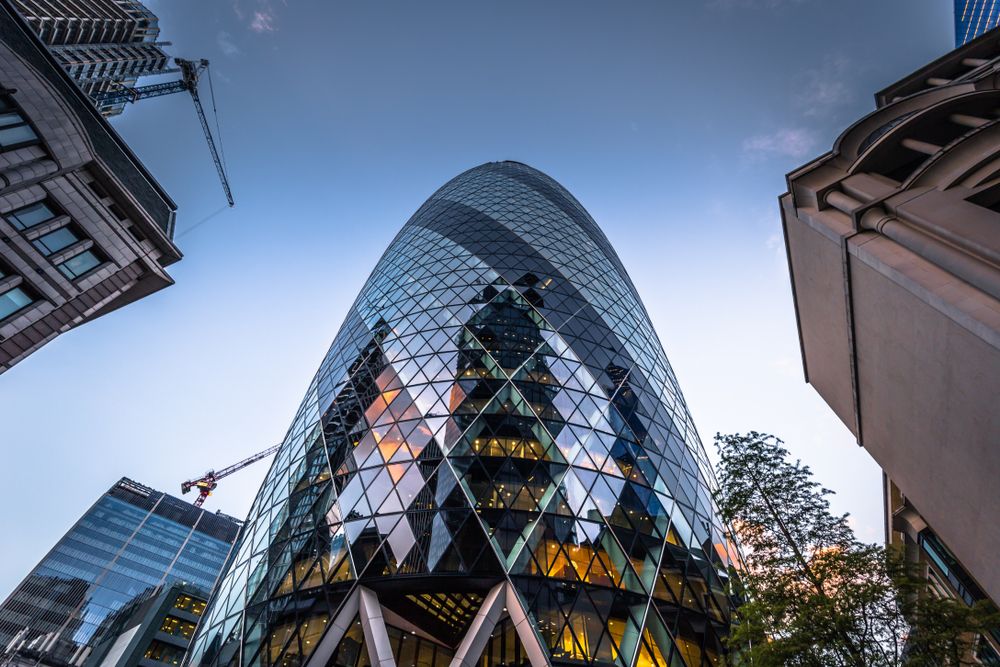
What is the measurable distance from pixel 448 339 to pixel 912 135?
19587mm

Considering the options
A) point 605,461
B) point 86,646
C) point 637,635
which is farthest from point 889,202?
point 86,646

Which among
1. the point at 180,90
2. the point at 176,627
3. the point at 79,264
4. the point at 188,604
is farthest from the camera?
the point at 180,90

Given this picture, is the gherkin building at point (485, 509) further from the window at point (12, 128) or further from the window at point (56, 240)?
the window at point (12, 128)

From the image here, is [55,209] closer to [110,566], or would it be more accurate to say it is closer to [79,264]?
[79,264]

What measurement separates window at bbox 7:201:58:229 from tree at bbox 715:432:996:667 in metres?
23.6

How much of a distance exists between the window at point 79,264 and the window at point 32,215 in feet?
4.90

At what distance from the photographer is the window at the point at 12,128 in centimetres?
1388

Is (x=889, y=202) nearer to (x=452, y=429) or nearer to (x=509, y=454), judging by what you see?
(x=509, y=454)

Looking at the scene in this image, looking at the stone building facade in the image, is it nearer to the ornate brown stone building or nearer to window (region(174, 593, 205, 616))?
the ornate brown stone building

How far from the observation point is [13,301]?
1422 centimetres

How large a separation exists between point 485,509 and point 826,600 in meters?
10.0

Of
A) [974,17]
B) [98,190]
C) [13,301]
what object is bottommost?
[13,301]

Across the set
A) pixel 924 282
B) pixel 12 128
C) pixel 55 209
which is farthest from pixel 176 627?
pixel 924 282

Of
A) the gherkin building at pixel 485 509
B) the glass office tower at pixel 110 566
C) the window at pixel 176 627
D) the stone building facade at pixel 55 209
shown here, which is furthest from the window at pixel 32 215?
the glass office tower at pixel 110 566
